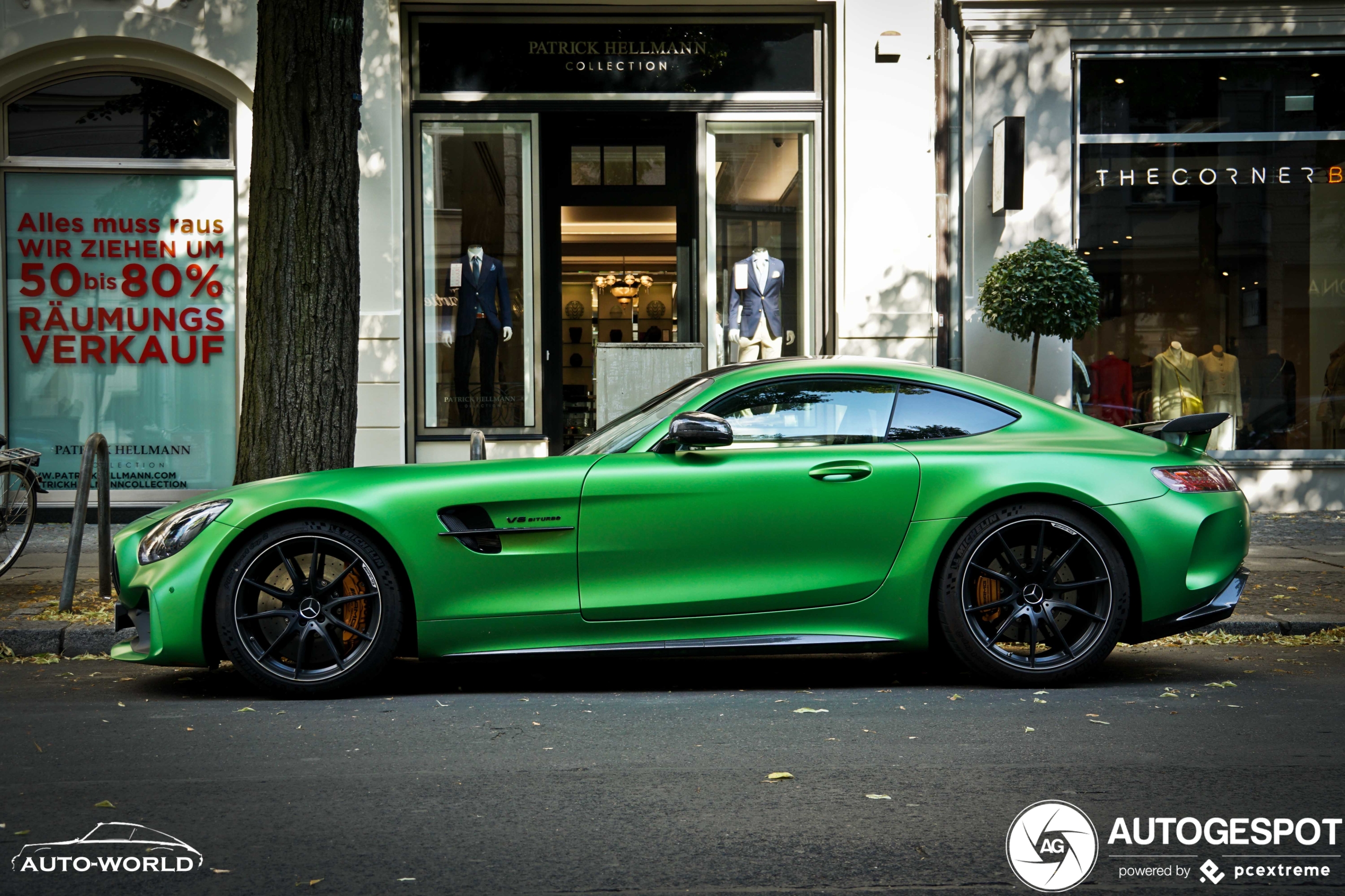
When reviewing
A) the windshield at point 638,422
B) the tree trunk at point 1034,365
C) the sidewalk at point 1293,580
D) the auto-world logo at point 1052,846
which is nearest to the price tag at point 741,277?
the tree trunk at point 1034,365

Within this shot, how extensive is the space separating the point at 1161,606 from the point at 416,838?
10.4 ft

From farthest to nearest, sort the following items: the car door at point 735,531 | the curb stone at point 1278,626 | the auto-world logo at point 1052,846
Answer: the curb stone at point 1278,626 < the car door at point 735,531 < the auto-world logo at point 1052,846

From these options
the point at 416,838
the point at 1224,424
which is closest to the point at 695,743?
the point at 416,838

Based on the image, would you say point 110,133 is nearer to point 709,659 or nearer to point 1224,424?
point 709,659

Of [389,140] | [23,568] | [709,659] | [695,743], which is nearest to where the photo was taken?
[695,743]

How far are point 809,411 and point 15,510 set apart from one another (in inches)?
206

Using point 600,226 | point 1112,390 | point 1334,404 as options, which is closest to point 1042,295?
point 1112,390

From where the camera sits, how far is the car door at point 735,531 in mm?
4832

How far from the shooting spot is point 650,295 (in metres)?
12.4

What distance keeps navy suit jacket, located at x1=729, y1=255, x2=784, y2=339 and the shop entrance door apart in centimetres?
45

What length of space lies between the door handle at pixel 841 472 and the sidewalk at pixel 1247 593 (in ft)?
8.61

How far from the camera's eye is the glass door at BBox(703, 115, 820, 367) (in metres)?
12.1

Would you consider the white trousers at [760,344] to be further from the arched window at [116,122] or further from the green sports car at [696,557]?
the green sports car at [696,557]

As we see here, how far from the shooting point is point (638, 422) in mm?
5199
